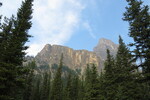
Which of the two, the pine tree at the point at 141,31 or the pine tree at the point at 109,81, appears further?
the pine tree at the point at 109,81

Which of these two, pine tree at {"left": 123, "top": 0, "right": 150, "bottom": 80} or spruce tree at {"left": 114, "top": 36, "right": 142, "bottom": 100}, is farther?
spruce tree at {"left": 114, "top": 36, "right": 142, "bottom": 100}

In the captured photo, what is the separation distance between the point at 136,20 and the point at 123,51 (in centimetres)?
1336

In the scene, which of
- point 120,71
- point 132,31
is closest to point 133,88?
point 120,71

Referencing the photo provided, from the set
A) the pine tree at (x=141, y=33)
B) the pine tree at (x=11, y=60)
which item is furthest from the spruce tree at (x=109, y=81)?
the pine tree at (x=11, y=60)

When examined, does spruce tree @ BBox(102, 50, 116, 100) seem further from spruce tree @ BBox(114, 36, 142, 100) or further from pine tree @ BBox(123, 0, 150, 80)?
pine tree @ BBox(123, 0, 150, 80)

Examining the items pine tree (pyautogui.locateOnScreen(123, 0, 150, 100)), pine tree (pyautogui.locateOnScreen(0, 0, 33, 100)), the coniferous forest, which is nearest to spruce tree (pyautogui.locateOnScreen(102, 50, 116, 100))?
the coniferous forest

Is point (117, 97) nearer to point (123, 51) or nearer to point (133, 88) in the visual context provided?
point (133, 88)

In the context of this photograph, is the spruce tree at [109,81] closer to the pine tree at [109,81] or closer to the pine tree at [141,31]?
the pine tree at [109,81]

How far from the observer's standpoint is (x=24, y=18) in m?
Result: 22.2

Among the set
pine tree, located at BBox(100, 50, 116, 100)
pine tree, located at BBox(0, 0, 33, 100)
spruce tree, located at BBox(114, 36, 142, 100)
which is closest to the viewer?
pine tree, located at BBox(0, 0, 33, 100)

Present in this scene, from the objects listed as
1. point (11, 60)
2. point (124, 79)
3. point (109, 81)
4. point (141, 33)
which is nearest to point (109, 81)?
point (109, 81)

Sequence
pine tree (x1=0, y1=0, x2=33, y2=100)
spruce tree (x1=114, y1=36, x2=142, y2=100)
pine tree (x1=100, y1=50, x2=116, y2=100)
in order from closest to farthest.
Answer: pine tree (x1=0, y1=0, x2=33, y2=100)
spruce tree (x1=114, y1=36, x2=142, y2=100)
pine tree (x1=100, y1=50, x2=116, y2=100)

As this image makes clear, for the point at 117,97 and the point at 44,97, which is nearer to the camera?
the point at 117,97

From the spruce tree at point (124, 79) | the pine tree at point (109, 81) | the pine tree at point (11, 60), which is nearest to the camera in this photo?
the pine tree at point (11, 60)
